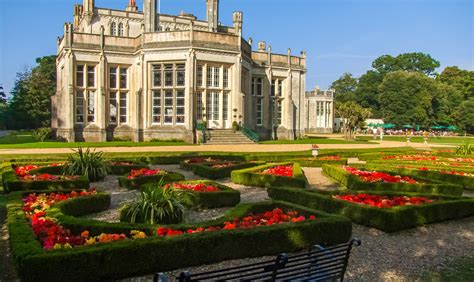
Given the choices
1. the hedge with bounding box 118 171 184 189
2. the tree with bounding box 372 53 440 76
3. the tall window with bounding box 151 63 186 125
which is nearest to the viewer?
the hedge with bounding box 118 171 184 189

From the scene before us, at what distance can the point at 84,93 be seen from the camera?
34812mm

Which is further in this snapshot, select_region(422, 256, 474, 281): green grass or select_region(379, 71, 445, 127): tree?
select_region(379, 71, 445, 127): tree

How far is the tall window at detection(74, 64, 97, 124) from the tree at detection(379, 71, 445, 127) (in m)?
65.6

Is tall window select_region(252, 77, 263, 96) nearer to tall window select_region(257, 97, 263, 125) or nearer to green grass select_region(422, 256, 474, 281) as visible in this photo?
tall window select_region(257, 97, 263, 125)

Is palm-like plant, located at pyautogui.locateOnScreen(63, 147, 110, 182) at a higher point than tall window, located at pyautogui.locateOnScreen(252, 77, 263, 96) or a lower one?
lower

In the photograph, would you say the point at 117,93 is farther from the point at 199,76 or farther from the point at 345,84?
the point at 345,84

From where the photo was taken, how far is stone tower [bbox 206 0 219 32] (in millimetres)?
40312

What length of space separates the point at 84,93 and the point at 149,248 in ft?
103

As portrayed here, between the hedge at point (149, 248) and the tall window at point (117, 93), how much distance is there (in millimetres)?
27872

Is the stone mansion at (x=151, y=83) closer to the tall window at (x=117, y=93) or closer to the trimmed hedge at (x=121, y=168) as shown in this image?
the tall window at (x=117, y=93)

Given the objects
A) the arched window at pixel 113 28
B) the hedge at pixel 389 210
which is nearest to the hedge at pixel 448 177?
the hedge at pixel 389 210

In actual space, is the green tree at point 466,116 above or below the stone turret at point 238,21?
below

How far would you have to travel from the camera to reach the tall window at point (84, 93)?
Result: 34.7 metres

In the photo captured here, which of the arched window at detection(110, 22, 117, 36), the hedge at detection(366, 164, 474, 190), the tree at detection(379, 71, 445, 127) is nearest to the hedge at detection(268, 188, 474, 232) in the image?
the hedge at detection(366, 164, 474, 190)
